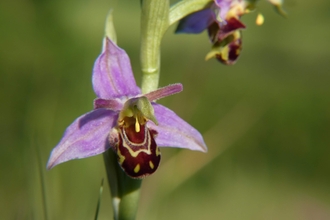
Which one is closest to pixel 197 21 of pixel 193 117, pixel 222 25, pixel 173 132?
pixel 222 25

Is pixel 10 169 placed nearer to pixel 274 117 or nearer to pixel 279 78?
pixel 274 117

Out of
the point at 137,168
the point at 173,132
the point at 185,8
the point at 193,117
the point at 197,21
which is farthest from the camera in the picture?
the point at 193,117

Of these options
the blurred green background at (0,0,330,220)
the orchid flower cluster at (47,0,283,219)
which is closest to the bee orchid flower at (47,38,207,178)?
the orchid flower cluster at (47,0,283,219)

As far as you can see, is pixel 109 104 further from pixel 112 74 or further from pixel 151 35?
pixel 151 35

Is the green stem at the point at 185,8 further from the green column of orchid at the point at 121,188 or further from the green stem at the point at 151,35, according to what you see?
the green column of orchid at the point at 121,188

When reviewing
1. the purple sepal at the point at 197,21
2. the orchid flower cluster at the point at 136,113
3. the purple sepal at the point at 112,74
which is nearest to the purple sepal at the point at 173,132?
the orchid flower cluster at the point at 136,113

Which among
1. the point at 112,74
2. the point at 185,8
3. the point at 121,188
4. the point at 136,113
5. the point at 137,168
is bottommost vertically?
the point at 121,188

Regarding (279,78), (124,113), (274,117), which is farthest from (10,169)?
(279,78)
